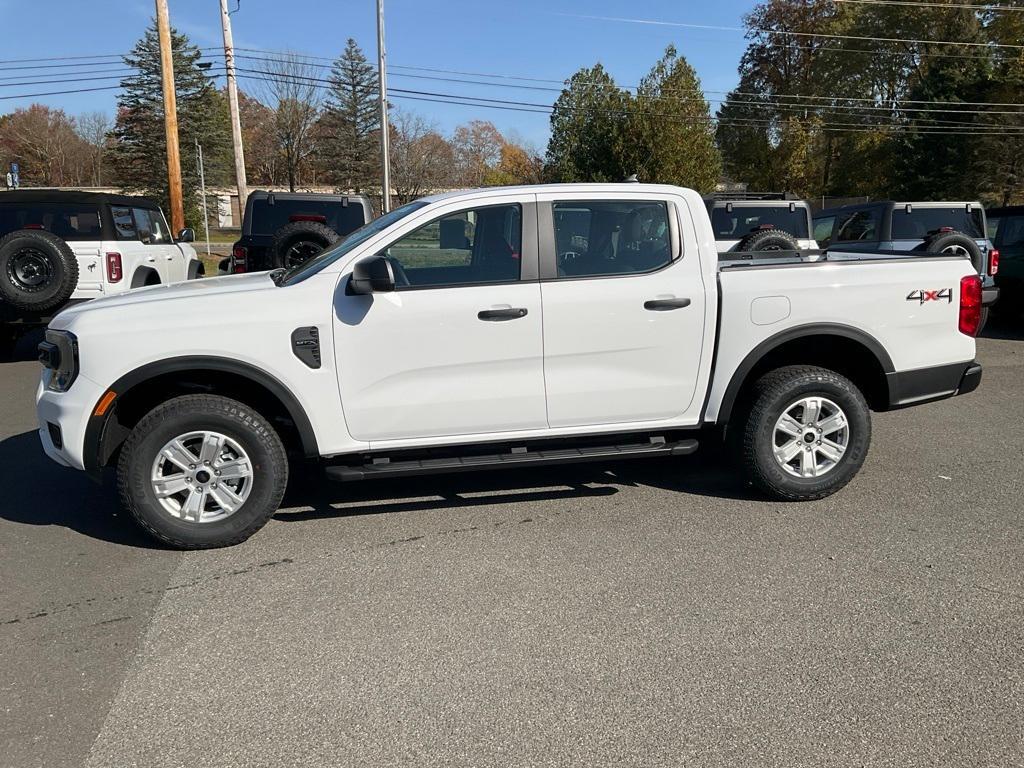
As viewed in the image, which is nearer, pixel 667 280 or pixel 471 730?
pixel 471 730

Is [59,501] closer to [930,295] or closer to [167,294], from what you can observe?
[167,294]

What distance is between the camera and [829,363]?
5363 mm

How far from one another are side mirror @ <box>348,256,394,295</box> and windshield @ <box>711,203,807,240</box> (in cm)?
845

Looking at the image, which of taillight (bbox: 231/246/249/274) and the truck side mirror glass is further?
taillight (bbox: 231/246/249/274)

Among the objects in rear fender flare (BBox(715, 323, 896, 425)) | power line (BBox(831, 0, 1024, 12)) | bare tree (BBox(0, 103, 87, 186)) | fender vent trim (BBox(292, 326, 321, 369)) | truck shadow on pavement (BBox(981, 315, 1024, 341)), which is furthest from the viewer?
bare tree (BBox(0, 103, 87, 186))

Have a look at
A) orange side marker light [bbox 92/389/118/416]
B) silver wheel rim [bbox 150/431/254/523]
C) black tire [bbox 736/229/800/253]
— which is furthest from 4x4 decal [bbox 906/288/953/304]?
black tire [bbox 736/229/800/253]

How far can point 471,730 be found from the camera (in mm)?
2801

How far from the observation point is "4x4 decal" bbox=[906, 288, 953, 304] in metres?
4.99

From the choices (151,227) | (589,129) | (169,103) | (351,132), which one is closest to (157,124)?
(351,132)

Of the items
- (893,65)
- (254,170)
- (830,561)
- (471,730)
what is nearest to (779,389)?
(830,561)

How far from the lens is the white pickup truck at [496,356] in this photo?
4.24 meters

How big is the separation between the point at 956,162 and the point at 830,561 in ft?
141

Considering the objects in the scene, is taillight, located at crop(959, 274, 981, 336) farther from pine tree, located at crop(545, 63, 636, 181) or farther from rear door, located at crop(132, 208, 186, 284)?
pine tree, located at crop(545, 63, 636, 181)

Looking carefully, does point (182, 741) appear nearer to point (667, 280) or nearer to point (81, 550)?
point (81, 550)
